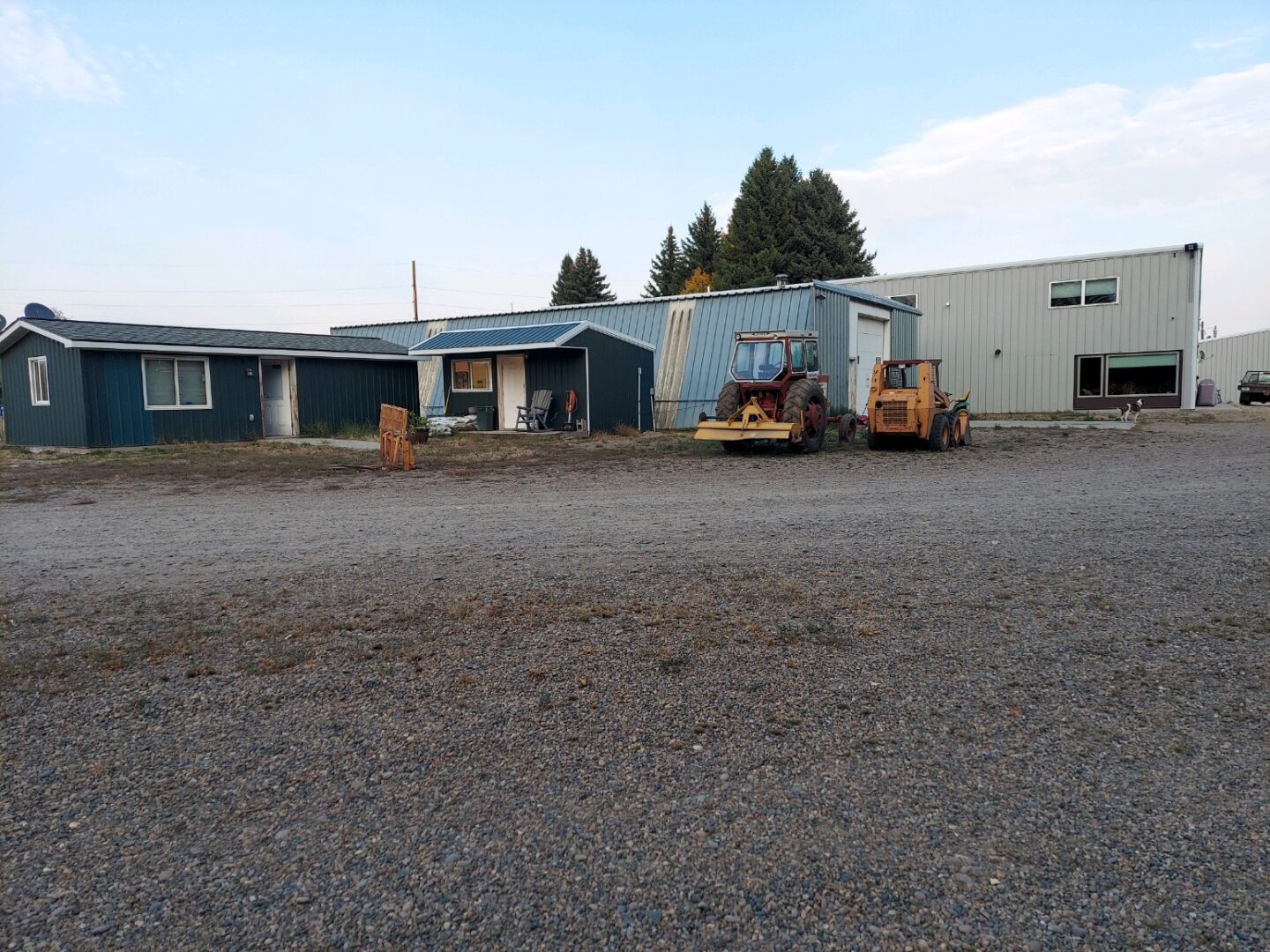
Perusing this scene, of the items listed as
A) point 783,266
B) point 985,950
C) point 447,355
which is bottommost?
point 985,950

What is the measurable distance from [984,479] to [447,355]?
54.6 feet

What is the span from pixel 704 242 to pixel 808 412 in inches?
2261

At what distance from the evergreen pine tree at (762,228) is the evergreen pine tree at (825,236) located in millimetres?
678

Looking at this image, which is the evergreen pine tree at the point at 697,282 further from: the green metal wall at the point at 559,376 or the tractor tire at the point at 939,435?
the tractor tire at the point at 939,435

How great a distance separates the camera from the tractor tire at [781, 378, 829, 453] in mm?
15961

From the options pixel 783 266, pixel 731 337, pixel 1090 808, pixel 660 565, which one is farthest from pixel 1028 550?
pixel 783 266

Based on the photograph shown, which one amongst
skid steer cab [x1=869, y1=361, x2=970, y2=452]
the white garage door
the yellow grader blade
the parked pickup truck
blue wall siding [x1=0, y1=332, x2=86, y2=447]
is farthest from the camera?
the parked pickup truck

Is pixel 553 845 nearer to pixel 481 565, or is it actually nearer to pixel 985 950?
pixel 985 950

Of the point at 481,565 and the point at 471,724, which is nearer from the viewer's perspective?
the point at 471,724

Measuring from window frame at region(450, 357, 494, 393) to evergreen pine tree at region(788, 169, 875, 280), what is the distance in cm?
3258

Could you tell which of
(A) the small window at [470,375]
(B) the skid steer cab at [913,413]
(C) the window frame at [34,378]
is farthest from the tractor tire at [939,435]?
(C) the window frame at [34,378]

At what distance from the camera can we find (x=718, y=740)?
11.8 ft

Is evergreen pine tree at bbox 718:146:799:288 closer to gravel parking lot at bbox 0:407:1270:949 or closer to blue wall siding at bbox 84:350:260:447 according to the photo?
blue wall siding at bbox 84:350:260:447

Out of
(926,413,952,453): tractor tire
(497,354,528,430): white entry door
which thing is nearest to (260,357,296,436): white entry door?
(497,354,528,430): white entry door
